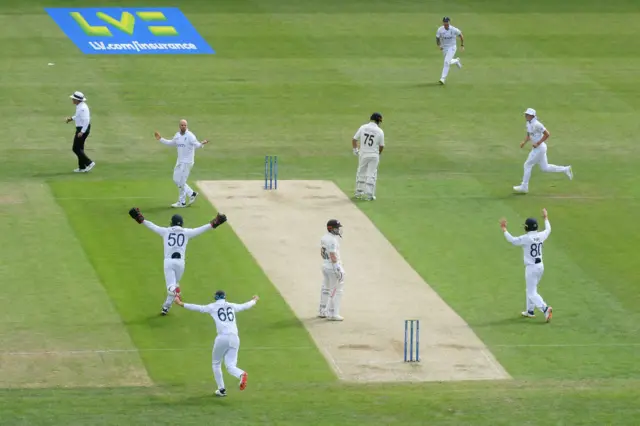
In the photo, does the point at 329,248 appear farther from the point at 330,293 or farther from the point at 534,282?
the point at 534,282

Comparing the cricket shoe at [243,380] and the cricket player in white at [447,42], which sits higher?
the cricket player in white at [447,42]

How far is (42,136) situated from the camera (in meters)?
43.6

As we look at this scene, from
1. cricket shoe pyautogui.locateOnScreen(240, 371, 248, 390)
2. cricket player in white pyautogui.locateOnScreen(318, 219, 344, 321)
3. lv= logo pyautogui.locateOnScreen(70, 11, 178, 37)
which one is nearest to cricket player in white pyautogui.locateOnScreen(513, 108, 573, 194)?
cricket player in white pyautogui.locateOnScreen(318, 219, 344, 321)

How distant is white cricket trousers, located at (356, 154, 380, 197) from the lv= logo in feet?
58.7

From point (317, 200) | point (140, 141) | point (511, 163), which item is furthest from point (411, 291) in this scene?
point (140, 141)

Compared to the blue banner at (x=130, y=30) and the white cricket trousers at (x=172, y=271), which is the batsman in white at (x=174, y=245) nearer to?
the white cricket trousers at (x=172, y=271)

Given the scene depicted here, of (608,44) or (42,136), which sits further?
(608,44)

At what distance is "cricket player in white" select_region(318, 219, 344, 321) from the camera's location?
2928 cm

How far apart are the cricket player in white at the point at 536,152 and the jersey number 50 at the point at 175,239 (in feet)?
37.4

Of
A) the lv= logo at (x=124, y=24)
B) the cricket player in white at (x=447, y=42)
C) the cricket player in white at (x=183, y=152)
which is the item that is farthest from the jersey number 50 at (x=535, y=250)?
the lv= logo at (x=124, y=24)

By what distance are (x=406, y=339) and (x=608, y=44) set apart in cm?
2960

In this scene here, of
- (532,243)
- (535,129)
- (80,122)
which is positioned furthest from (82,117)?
(532,243)

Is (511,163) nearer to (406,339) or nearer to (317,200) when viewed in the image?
(317,200)

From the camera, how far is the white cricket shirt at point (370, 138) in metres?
37.3
